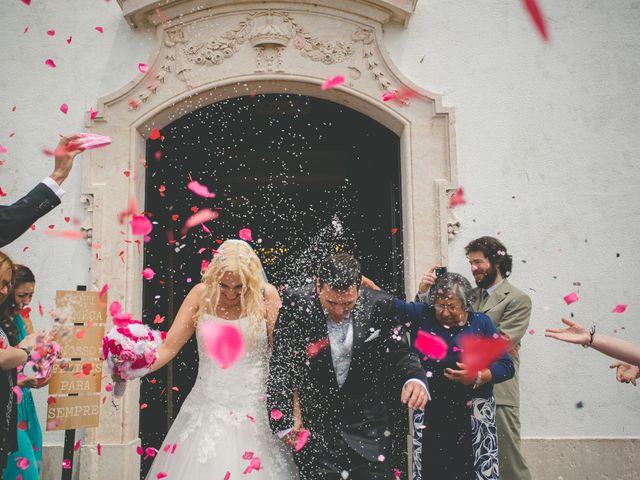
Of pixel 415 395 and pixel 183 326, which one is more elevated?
pixel 183 326

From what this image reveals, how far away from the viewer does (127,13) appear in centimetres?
568

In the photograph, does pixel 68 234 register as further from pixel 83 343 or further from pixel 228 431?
pixel 228 431

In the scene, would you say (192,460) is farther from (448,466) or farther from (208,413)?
(448,466)

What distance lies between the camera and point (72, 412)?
4371 mm

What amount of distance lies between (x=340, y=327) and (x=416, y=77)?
314 centimetres

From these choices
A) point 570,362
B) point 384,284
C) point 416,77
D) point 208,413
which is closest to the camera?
point 208,413

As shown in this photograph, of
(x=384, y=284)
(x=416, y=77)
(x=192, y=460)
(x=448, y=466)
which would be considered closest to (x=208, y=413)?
(x=192, y=460)

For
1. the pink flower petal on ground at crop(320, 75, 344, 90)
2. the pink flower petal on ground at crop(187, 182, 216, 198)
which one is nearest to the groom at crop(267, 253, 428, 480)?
the pink flower petal on ground at crop(320, 75, 344, 90)

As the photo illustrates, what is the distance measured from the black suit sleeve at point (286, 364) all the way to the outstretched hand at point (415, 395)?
62 centimetres

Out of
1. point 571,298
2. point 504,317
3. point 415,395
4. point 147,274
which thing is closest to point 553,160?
point 571,298

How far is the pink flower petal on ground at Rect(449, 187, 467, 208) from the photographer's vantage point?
5566mm

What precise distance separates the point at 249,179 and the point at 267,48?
3.33 meters

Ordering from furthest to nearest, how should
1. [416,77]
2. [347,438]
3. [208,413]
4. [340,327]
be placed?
[416,77] < [208,413] < [340,327] < [347,438]

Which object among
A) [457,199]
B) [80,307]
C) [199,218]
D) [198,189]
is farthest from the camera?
[199,218]
